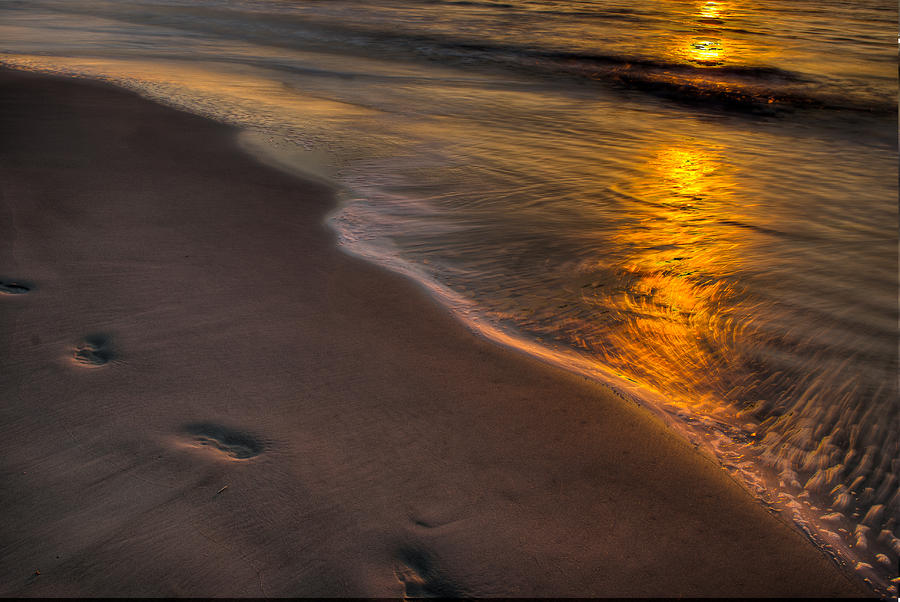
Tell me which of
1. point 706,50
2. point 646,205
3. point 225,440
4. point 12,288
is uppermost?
point 706,50

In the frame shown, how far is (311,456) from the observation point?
2.28 m

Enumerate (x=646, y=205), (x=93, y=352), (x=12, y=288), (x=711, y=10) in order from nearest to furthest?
(x=93, y=352), (x=12, y=288), (x=646, y=205), (x=711, y=10)

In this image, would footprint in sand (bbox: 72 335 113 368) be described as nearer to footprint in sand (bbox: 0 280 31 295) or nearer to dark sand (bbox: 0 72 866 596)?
dark sand (bbox: 0 72 866 596)

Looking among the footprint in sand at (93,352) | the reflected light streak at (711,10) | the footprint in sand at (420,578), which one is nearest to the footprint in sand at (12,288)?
the footprint in sand at (93,352)

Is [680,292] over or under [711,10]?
under

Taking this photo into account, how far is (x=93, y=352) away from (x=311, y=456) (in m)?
1.22

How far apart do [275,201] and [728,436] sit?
358cm

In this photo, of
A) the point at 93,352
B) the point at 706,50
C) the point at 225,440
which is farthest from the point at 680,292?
the point at 706,50

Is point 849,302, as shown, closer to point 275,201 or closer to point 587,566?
point 587,566

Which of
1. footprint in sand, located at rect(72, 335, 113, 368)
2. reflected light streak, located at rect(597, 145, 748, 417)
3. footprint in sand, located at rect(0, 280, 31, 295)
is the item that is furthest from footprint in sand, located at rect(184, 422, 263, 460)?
reflected light streak, located at rect(597, 145, 748, 417)

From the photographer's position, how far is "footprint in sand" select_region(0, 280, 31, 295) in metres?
3.17

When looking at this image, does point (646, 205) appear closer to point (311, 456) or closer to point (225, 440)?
point (311, 456)

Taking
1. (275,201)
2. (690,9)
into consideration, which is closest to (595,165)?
(275,201)

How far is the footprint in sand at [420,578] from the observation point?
6.05 feet
